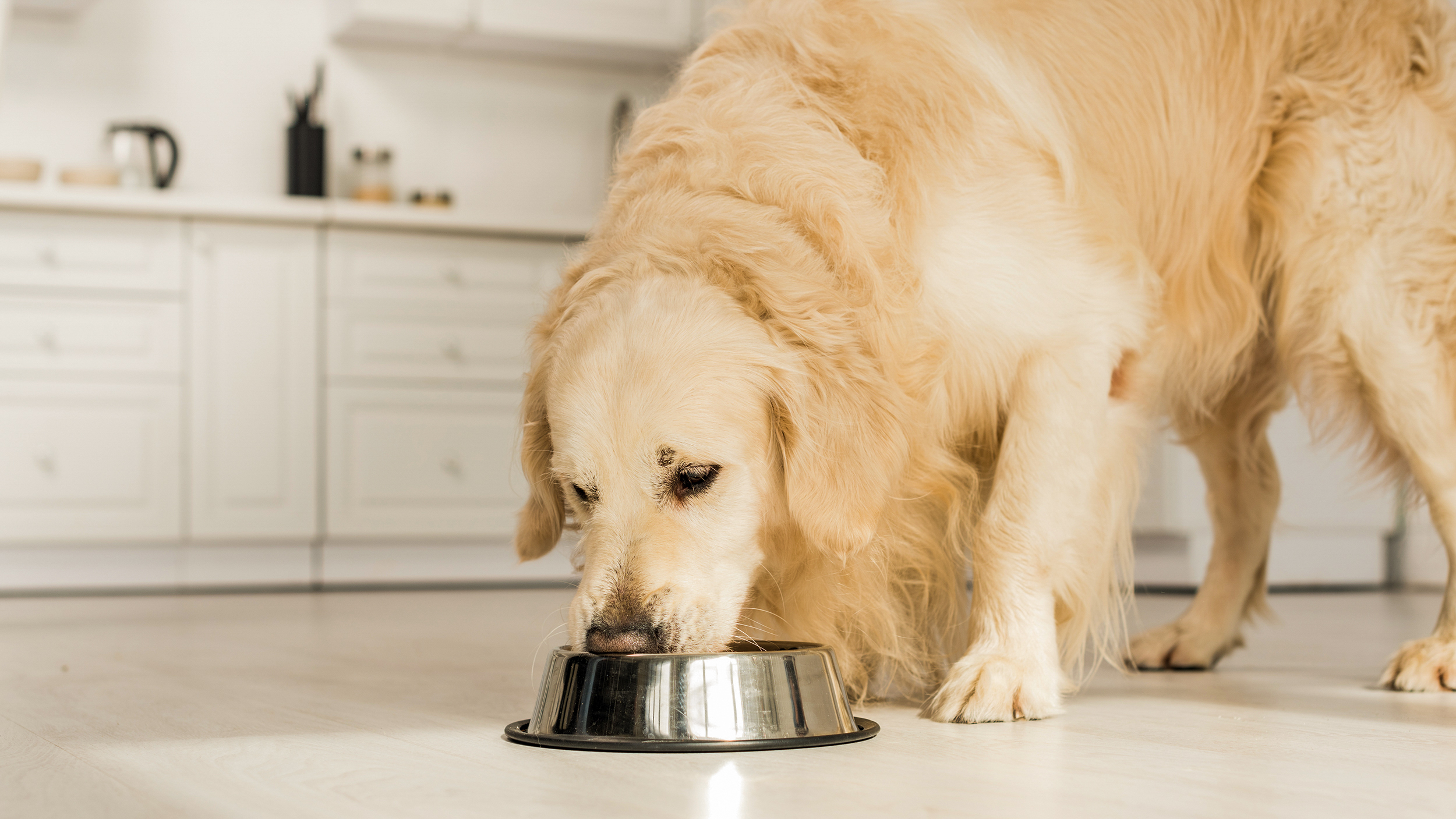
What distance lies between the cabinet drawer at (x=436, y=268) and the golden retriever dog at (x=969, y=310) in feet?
9.57

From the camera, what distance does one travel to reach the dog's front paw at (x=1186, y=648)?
8.04 feet

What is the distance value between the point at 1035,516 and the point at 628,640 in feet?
2.09

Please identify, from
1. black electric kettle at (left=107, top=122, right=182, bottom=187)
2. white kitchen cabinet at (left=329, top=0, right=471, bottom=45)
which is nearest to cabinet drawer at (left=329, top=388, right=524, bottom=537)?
black electric kettle at (left=107, top=122, right=182, bottom=187)

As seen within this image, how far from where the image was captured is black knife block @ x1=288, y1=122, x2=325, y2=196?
17.4 feet

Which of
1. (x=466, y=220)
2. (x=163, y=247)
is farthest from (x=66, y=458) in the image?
(x=466, y=220)

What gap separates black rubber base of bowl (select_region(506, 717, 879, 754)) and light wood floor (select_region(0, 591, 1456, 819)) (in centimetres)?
2

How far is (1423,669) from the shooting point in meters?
2.01

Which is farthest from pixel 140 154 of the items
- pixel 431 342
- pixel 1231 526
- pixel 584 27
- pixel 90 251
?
pixel 1231 526

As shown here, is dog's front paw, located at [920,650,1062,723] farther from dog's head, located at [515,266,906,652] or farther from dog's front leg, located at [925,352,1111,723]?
dog's head, located at [515,266,906,652]

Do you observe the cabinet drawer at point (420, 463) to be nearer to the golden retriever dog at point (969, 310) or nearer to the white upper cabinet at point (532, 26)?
the white upper cabinet at point (532, 26)

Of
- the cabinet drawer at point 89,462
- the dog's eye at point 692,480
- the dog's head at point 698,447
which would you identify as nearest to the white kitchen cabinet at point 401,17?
the cabinet drawer at point 89,462

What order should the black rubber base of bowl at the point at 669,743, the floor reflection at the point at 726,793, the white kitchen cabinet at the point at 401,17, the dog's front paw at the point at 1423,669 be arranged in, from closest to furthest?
1. the floor reflection at the point at 726,793
2. the black rubber base of bowl at the point at 669,743
3. the dog's front paw at the point at 1423,669
4. the white kitchen cabinet at the point at 401,17

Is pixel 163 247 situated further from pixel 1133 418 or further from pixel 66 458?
pixel 1133 418

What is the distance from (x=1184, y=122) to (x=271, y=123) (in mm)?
4418
